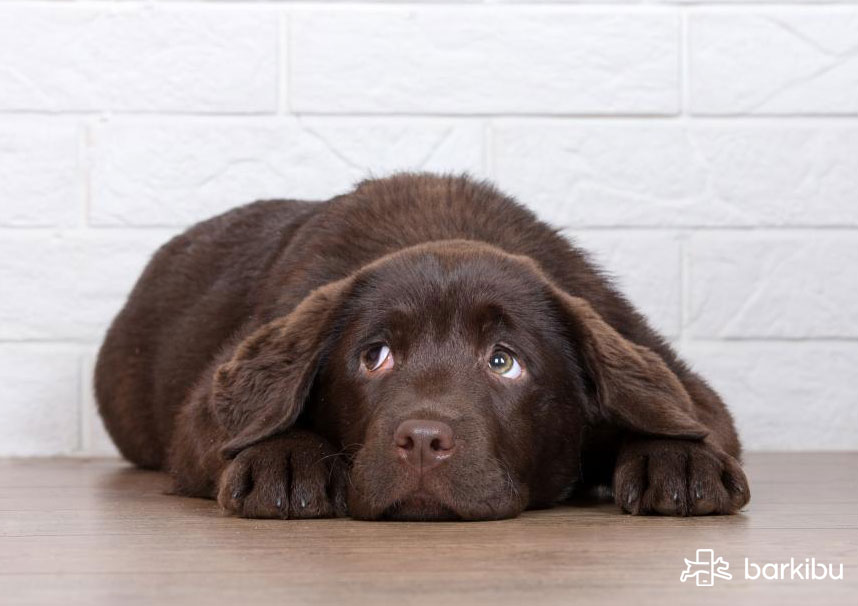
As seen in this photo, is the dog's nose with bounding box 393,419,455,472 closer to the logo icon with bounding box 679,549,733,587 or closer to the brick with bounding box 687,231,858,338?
the logo icon with bounding box 679,549,733,587

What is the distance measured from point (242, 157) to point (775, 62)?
1.92 meters

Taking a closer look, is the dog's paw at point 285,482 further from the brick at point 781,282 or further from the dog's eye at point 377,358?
the brick at point 781,282

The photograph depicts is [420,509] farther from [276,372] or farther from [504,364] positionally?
[276,372]

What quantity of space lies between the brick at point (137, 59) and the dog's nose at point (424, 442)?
7.84 feet

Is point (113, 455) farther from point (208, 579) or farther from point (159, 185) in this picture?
point (208, 579)

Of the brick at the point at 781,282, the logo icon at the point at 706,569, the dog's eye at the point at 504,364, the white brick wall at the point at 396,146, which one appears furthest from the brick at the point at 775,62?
the logo icon at the point at 706,569

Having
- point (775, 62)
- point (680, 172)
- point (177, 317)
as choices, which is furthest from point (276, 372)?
point (775, 62)

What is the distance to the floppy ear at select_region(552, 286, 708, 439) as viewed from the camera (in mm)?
2920

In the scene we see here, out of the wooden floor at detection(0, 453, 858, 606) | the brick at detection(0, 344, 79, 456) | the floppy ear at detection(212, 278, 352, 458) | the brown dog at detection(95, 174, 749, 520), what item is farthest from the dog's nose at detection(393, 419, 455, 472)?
the brick at detection(0, 344, 79, 456)

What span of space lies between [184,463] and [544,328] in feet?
3.15

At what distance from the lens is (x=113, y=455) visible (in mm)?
4809

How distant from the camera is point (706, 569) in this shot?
2035 millimetres

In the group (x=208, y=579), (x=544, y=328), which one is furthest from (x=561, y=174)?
(x=208, y=579)

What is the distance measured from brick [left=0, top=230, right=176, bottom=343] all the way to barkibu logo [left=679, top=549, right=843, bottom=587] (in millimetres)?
3020
